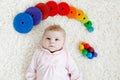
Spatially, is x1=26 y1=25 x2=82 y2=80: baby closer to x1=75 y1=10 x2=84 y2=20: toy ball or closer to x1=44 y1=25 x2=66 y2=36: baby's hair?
x1=44 y1=25 x2=66 y2=36: baby's hair

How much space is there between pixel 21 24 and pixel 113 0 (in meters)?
0.54

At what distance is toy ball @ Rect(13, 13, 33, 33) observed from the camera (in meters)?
1.37

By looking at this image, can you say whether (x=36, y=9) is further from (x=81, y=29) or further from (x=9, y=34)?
(x=81, y=29)

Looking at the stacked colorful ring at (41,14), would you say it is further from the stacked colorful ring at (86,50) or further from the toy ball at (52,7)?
the stacked colorful ring at (86,50)

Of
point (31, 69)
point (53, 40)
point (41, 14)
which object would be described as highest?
point (41, 14)

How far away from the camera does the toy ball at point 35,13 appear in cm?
139

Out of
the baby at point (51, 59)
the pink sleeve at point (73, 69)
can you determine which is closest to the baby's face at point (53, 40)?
the baby at point (51, 59)

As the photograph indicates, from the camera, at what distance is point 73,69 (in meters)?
1.49

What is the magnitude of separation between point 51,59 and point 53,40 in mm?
93

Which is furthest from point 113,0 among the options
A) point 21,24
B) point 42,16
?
point 21,24

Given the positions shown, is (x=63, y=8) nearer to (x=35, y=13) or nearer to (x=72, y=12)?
(x=72, y=12)

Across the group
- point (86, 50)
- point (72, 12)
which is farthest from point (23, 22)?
point (86, 50)

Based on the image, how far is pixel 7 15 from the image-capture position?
1398 mm

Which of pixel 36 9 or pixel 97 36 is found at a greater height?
pixel 36 9
